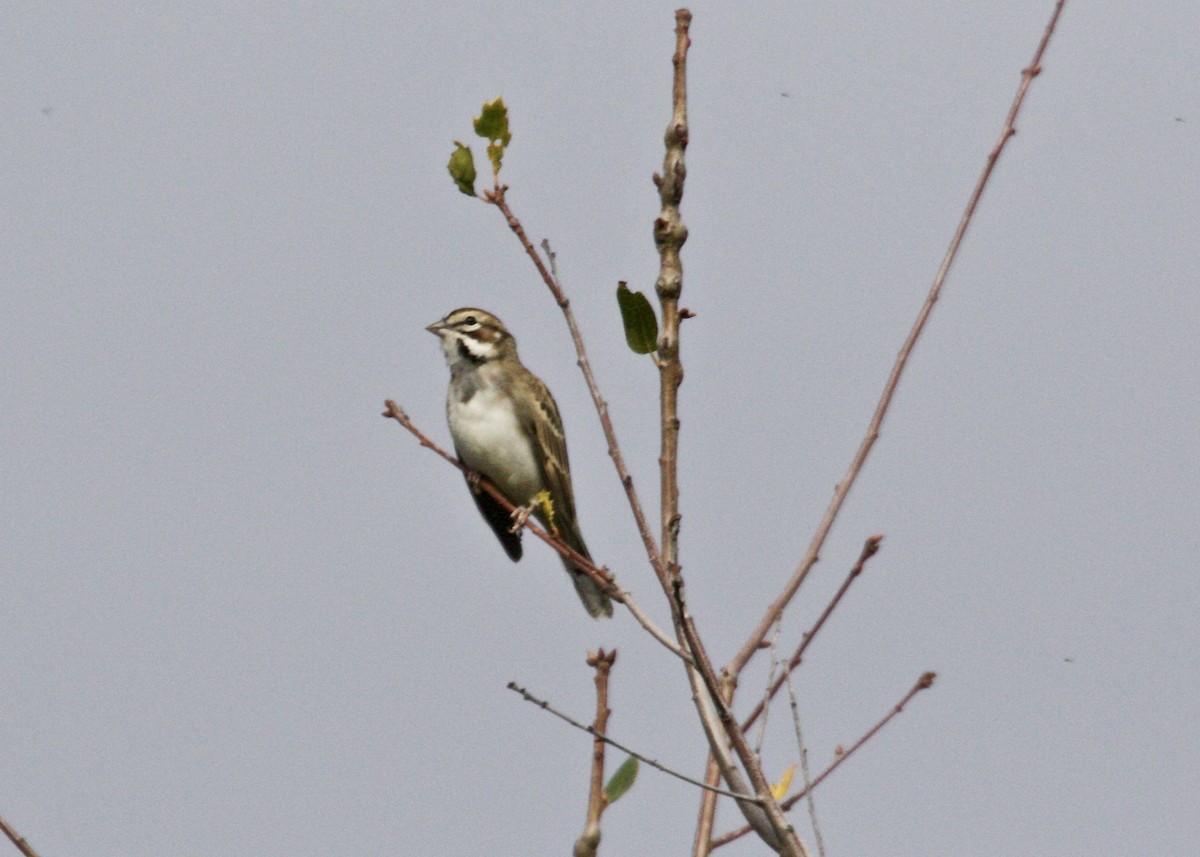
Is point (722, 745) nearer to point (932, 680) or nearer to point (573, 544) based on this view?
point (932, 680)

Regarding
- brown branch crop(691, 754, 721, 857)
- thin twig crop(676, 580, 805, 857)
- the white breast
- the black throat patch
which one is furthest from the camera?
the black throat patch

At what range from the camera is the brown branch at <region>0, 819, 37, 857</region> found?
352cm

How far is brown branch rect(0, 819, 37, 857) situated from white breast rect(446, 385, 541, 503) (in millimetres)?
5824

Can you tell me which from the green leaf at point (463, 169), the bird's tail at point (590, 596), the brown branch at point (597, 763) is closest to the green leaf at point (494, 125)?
the green leaf at point (463, 169)

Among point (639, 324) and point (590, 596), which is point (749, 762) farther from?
point (590, 596)

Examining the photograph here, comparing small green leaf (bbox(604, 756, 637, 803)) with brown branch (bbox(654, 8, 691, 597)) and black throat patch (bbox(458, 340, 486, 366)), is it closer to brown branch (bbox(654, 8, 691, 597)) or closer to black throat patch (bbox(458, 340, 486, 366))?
brown branch (bbox(654, 8, 691, 597))

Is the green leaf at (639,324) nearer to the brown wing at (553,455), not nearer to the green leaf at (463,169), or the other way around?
the green leaf at (463,169)

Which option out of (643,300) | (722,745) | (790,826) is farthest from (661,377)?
(790,826)

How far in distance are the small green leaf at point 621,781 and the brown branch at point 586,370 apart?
0.68 meters

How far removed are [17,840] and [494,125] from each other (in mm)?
2218

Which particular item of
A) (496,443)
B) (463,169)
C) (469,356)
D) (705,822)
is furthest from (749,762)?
(469,356)

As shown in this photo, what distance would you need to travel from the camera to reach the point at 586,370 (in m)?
3.85

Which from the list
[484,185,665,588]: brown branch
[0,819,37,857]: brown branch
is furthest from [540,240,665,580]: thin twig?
[0,819,37,857]: brown branch

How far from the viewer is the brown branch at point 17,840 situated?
11.5 ft
